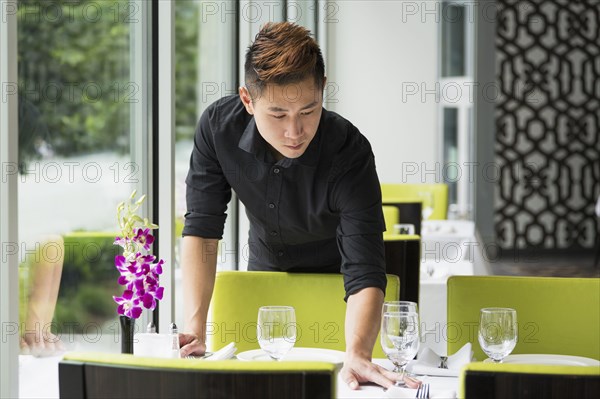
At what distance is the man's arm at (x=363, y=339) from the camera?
5.55 ft

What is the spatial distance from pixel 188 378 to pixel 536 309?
4.21 ft

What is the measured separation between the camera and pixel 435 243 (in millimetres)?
4977

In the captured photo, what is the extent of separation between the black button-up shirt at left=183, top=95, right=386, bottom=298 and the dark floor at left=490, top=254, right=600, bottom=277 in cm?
601

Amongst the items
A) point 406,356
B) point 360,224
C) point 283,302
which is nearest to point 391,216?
point 283,302

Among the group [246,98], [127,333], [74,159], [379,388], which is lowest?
[379,388]

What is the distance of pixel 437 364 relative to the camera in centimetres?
185

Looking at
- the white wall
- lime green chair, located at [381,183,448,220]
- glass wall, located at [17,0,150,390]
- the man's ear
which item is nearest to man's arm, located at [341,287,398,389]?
the man's ear

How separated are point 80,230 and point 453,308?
0.96 metres

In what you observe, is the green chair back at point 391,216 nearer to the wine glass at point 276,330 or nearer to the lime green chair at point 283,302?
the lime green chair at point 283,302

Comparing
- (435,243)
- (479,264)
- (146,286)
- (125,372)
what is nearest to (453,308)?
(146,286)

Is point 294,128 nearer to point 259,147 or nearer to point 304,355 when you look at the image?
point 259,147

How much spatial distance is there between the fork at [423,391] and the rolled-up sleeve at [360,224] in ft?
1.27

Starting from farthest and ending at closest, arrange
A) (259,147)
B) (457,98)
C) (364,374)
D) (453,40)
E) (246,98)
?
(453,40) → (457,98) → (259,147) → (246,98) → (364,374)

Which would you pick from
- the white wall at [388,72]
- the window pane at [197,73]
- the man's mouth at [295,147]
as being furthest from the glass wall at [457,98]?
the man's mouth at [295,147]
